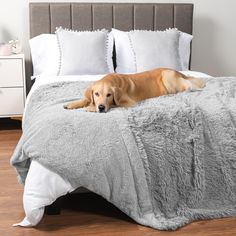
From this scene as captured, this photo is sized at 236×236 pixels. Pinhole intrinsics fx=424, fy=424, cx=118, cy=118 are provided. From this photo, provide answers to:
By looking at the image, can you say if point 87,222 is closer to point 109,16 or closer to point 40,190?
point 40,190

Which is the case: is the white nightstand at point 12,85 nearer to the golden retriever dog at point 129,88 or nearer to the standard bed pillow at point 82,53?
the standard bed pillow at point 82,53

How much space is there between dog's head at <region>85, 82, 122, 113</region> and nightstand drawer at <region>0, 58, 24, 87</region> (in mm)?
1399

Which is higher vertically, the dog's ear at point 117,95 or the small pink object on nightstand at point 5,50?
the small pink object on nightstand at point 5,50

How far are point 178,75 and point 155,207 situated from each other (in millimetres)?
1046

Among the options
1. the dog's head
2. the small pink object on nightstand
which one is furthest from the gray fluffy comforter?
the small pink object on nightstand

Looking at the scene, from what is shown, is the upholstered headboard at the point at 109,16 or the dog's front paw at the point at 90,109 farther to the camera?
the upholstered headboard at the point at 109,16

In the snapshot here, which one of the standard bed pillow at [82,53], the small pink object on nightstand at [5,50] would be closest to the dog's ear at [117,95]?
the standard bed pillow at [82,53]

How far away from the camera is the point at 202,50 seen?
4.36 metres

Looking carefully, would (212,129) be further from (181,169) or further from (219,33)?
(219,33)

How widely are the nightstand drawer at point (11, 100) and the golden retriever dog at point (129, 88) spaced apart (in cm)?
136

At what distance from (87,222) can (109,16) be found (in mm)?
2283

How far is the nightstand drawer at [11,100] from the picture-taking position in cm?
371

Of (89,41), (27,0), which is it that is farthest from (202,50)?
(27,0)

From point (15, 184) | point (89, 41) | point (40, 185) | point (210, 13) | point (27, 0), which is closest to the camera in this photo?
point (40, 185)
